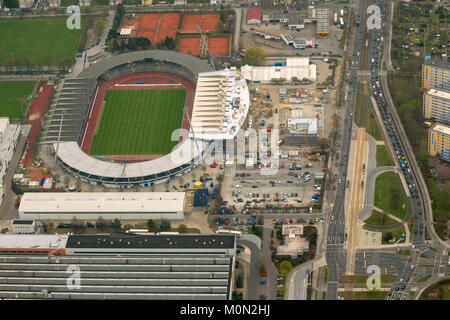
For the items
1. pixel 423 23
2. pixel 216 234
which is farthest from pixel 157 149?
pixel 423 23

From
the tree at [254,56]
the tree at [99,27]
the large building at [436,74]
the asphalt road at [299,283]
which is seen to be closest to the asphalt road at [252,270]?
the asphalt road at [299,283]

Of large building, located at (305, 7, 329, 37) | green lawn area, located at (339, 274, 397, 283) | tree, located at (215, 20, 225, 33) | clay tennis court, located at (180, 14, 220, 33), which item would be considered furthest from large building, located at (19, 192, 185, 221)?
large building, located at (305, 7, 329, 37)

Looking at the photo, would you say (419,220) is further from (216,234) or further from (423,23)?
(423,23)

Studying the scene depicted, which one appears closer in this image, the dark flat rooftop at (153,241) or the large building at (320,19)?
the dark flat rooftop at (153,241)

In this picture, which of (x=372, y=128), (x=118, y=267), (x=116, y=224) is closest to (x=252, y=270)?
(x=118, y=267)

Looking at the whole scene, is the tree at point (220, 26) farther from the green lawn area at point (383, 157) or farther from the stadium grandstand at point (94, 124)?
the green lawn area at point (383, 157)
